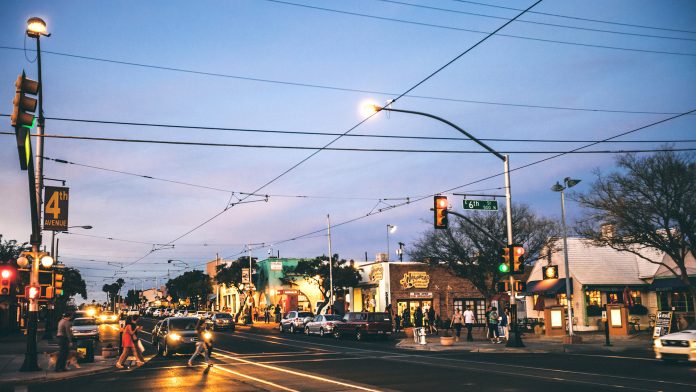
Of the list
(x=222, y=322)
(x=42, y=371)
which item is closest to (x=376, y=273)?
(x=222, y=322)

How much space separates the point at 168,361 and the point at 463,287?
1425 inches

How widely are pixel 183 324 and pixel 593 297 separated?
2762 centimetres

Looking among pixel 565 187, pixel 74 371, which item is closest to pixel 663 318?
pixel 565 187

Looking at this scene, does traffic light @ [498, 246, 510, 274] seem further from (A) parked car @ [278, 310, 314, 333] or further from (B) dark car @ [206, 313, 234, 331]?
(B) dark car @ [206, 313, 234, 331]

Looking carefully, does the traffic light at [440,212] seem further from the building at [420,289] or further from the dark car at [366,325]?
the building at [420,289]

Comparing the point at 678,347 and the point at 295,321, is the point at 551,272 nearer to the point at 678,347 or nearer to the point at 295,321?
the point at 678,347

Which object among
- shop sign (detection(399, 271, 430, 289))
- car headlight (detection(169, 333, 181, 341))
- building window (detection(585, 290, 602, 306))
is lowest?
car headlight (detection(169, 333, 181, 341))

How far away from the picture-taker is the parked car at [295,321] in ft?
149

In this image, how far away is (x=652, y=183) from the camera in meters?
29.1

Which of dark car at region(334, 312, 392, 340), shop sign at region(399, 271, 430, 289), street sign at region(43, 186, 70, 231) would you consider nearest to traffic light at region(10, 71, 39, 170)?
street sign at region(43, 186, 70, 231)

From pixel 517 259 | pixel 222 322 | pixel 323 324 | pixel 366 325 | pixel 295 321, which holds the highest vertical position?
pixel 517 259

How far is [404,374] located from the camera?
56.4ft

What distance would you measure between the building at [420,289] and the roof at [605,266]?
13109mm

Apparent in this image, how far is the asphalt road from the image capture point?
14445 millimetres
